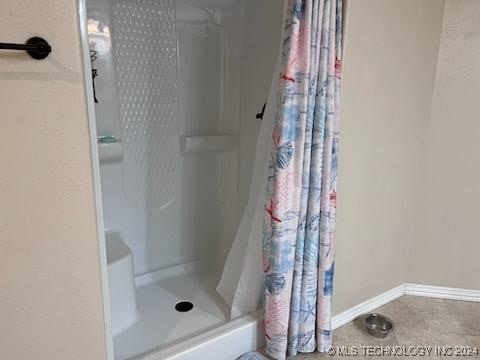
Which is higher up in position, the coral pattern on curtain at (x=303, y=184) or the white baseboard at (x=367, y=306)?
the coral pattern on curtain at (x=303, y=184)

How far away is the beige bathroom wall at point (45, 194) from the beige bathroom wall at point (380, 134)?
1205 millimetres

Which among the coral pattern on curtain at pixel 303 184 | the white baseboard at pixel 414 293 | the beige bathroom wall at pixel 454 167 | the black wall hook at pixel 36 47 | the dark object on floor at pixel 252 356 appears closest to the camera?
the black wall hook at pixel 36 47

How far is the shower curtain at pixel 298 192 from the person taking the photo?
1462mm

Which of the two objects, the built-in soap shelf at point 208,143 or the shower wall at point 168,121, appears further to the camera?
the built-in soap shelf at point 208,143

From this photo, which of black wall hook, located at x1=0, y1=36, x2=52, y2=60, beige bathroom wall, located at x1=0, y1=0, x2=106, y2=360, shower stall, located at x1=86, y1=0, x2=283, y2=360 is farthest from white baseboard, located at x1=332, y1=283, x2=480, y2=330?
black wall hook, located at x1=0, y1=36, x2=52, y2=60

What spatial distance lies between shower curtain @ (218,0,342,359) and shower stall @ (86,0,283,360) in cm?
35

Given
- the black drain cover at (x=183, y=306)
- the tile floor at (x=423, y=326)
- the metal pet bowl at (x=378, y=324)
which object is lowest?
the tile floor at (x=423, y=326)

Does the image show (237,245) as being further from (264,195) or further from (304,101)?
(304,101)

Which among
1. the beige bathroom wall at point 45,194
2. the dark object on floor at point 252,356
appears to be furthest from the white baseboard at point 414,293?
the beige bathroom wall at point 45,194

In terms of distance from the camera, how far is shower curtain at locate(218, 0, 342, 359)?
1462 millimetres

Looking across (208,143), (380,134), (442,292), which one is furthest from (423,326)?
(208,143)

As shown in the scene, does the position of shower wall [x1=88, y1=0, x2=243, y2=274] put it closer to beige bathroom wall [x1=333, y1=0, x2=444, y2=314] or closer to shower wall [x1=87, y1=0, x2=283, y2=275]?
shower wall [x1=87, y1=0, x2=283, y2=275]

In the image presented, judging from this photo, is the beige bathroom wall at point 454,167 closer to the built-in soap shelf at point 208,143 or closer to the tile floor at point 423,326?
the tile floor at point 423,326

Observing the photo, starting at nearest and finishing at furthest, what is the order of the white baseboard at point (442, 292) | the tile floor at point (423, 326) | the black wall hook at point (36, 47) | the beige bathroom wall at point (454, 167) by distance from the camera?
the black wall hook at point (36, 47)
the tile floor at point (423, 326)
the beige bathroom wall at point (454, 167)
the white baseboard at point (442, 292)
